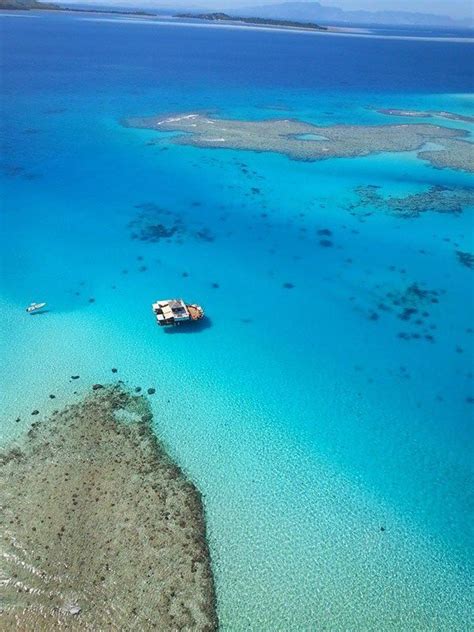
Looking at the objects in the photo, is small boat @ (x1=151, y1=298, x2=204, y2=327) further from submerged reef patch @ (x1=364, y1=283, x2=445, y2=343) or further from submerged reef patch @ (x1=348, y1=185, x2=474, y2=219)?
submerged reef patch @ (x1=348, y1=185, x2=474, y2=219)

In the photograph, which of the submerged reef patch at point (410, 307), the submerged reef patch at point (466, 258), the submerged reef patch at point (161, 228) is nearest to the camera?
the submerged reef patch at point (410, 307)

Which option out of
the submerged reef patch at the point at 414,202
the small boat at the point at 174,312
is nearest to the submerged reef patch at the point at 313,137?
the submerged reef patch at the point at 414,202

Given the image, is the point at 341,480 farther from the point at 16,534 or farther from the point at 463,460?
the point at 16,534

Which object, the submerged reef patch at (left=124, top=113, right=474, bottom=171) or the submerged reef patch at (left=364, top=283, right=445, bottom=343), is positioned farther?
the submerged reef patch at (left=124, top=113, right=474, bottom=171)

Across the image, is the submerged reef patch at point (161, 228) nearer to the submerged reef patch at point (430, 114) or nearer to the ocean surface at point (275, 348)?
the ocean surface at point (275, 348)

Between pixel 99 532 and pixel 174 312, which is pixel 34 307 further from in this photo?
pixel 99 532

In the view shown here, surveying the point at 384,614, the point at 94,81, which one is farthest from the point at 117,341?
the point at 94,81

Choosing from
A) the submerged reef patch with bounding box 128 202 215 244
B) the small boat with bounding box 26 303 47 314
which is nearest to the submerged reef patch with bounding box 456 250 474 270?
the submerged reef patch with bounding box 128 202 215 244
